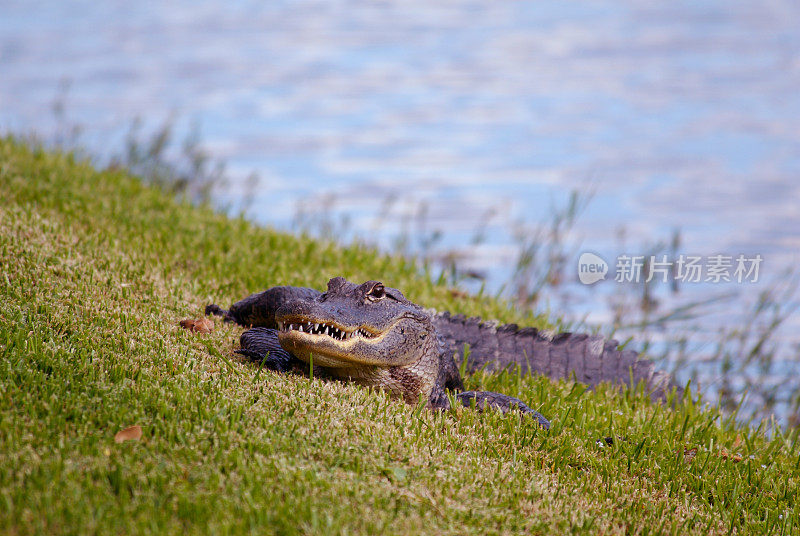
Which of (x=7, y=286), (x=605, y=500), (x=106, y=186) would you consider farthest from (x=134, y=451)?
(x=106, y=186)

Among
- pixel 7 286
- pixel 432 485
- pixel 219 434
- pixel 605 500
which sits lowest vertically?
pixel 605 500

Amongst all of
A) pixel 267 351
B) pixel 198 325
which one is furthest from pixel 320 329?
pixel 198 325

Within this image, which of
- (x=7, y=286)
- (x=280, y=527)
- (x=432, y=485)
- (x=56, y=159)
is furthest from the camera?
(x=56, y=159)

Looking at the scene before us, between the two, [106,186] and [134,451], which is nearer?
[134,451]

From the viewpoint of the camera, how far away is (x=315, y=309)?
182 inches

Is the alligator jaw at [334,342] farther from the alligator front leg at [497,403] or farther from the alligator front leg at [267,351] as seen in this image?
the alligator front leg at [497,403]

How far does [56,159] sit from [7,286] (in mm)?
4685

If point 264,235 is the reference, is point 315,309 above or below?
above

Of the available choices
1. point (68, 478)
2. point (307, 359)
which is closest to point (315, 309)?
point (307, 359)

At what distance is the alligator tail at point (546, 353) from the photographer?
21.4 ft

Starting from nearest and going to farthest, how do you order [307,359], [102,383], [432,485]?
1. [432,485]
2. [102,383]
3. [307,359]

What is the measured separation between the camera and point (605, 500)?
4422 mm

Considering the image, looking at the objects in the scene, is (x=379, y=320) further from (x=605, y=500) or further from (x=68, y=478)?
(x=68, y=478)

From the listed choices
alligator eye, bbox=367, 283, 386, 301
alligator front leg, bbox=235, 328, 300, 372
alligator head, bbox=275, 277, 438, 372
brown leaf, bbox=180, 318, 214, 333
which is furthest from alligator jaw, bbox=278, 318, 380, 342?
brown leaf, bbox=180, 318, 214, 333
